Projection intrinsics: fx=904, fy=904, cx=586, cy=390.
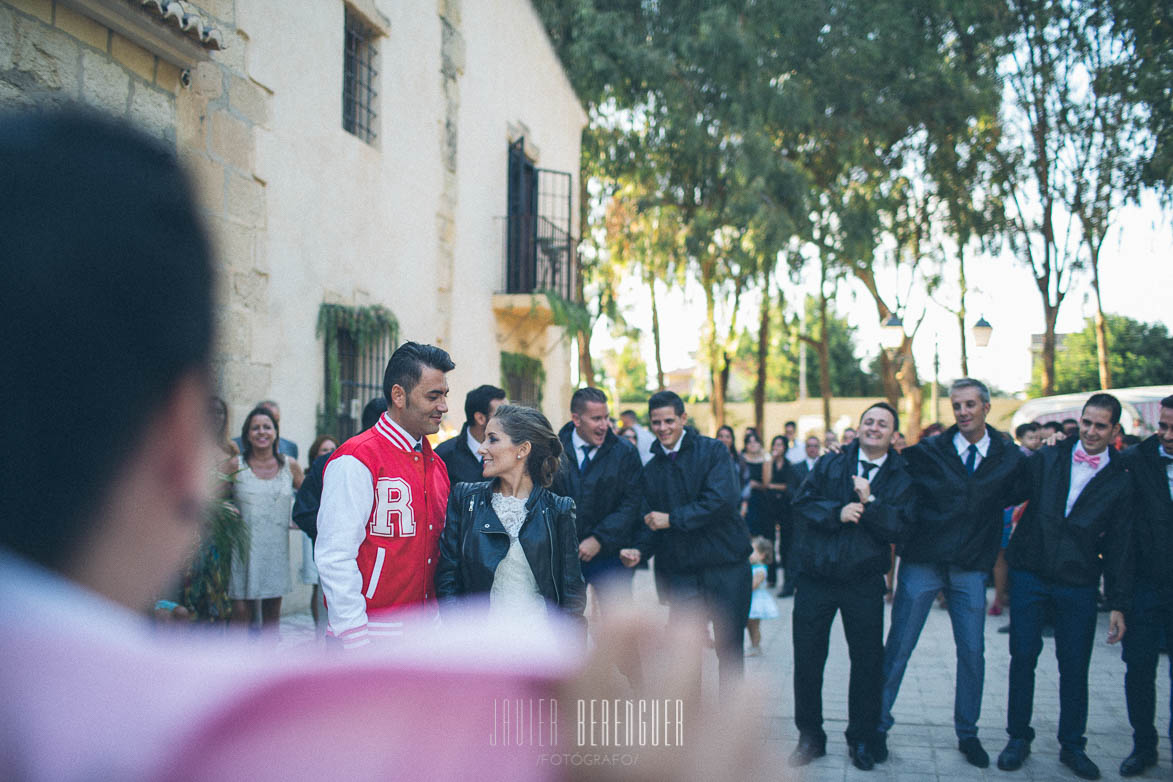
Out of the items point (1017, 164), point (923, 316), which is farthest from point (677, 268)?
point (1017, 164)

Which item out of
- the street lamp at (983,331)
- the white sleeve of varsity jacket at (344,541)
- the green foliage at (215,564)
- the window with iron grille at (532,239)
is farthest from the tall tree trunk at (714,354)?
the white sleeve of varsity jacket at (344,541)

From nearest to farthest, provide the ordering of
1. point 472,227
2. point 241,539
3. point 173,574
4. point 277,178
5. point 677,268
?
point 173,574 < point 241,539 < point 277,178 < point 472,227 < point 677,268

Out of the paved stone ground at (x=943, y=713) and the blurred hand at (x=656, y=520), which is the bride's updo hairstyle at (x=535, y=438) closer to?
the paved stone ground at (x=943, y=713)

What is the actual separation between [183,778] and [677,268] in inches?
907

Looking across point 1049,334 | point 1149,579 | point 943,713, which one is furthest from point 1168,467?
point 1049,334

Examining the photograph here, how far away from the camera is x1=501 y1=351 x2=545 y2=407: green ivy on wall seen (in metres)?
14.8

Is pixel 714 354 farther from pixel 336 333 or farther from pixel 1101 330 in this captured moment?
pixel 336 333

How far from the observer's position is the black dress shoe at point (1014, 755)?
5.20 metres

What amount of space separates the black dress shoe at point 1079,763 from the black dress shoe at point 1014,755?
198 millimetres

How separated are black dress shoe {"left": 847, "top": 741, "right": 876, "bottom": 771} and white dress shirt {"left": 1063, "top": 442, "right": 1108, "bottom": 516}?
1.84 m

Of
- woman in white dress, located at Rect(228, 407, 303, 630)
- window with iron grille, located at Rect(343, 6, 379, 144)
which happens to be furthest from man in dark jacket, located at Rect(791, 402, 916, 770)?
window with iron grille, located at Rect(343, 6, 379, 144)

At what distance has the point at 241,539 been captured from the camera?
5492 mm

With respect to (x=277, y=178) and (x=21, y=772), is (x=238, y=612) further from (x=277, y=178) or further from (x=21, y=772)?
(x=21, y=772)

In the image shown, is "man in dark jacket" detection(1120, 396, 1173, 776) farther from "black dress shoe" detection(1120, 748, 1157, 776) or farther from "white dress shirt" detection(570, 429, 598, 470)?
"white dress shirt" detection(570, 429, 598, 470)
